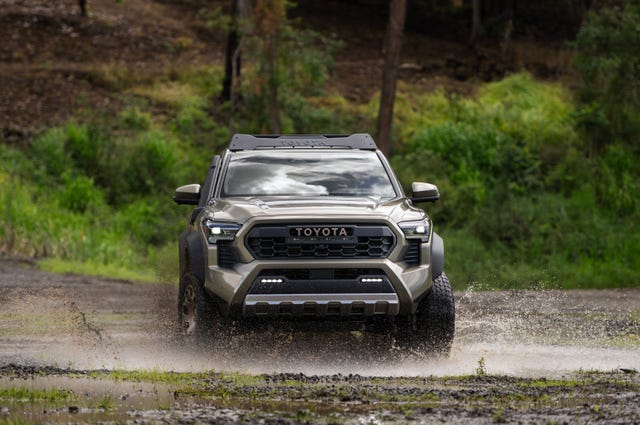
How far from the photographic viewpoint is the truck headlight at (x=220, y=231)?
410 inches

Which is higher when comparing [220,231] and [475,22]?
[220,231]

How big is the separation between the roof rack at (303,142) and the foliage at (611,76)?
19939mm

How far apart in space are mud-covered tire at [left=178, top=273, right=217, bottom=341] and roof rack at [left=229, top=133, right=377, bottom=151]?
1.89 metres

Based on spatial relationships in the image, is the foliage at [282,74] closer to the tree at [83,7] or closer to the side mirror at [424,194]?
the tree at [83,7]

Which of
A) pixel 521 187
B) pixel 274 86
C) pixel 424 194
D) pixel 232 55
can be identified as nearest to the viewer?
pixel 424 194

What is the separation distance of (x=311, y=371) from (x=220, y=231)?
4.39 ft

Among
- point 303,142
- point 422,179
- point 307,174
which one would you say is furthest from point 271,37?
point 307,174

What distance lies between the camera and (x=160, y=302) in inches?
688

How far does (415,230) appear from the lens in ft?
34.8

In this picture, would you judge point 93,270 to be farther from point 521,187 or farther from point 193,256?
point 193,256

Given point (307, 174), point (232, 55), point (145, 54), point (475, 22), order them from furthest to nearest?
1. point (475, 22)
2. point (145, 54)
3. point (232, 55)
4. point (307, 174)

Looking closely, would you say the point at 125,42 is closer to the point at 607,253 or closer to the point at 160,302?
the point at 607,253

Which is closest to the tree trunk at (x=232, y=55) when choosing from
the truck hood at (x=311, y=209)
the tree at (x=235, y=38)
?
the tree at (x=235, y=38)

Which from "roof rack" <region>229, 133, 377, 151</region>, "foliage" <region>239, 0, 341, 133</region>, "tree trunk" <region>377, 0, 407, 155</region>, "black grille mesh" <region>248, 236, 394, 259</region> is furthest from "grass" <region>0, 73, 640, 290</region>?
"black grille mesh" <region>248, 236, 394, 259</region>
